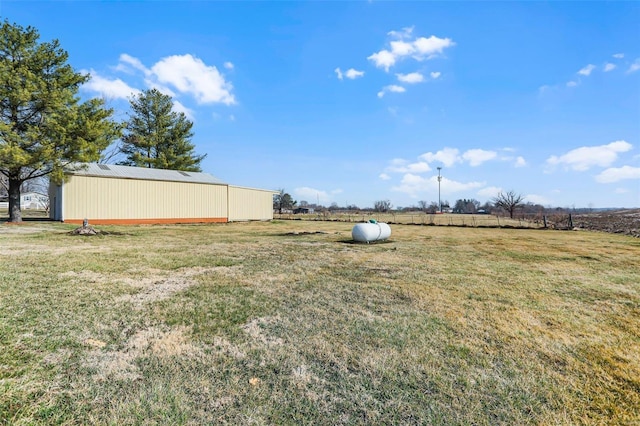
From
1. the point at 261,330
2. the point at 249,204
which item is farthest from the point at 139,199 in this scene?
A: the point at 261,330

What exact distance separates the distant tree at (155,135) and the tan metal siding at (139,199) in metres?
10.3

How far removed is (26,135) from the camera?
15031mm

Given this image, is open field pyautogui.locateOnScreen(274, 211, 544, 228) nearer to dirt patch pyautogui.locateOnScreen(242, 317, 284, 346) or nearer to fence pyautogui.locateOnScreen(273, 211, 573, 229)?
fence pyautogui.locateOnScreen(273, 211, 573, 229)

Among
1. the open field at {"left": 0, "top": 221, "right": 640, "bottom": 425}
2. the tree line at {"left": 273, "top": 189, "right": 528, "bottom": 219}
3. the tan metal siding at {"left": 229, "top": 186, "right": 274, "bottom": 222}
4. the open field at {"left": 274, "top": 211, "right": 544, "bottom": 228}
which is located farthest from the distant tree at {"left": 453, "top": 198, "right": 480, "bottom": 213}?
the open field at {"left": 0, "top": 221, "right": 640, "bottom": 425}

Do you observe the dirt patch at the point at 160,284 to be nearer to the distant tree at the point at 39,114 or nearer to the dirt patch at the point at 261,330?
the dirt patch at the point at 261,330

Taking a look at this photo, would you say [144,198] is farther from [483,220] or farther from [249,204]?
[483,220]

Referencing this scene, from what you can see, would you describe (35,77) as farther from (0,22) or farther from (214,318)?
(214,318)

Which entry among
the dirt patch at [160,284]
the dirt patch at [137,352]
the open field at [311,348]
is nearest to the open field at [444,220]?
the open field at [311,348]

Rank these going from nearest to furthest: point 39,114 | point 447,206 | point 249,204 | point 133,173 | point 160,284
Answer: point 160,284 → point 39,114 → point 133,173 → point 249,204 → point 447,206

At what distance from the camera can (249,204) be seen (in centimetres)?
2739

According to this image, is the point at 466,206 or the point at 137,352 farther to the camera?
the point at 466,206

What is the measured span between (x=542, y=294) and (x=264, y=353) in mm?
4828

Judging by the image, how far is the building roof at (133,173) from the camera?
18156 mm

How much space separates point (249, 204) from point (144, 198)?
8.81 metres
